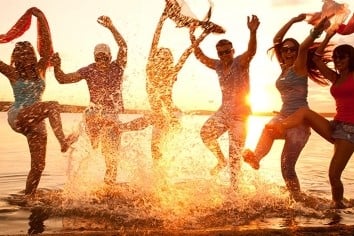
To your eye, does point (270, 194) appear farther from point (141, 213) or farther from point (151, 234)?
point (151, 234)

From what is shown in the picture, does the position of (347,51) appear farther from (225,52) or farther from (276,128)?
(225,52)

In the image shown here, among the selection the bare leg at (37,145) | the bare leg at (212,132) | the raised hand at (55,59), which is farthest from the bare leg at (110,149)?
the bare leg at (212,132)

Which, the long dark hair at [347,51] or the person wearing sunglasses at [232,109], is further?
the person wearing sunglasses at [232,109]

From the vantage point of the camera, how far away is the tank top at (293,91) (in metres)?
8.26

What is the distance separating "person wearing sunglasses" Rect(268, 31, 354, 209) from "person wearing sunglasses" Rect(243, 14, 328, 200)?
0.65 ft

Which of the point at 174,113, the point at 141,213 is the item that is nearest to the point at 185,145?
the point at 174,113

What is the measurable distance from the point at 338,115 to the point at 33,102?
5.31 m

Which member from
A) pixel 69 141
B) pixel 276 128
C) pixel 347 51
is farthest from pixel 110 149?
pixel 347 51

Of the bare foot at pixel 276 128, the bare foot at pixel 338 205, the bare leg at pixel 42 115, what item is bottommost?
the bare foot at pixel 338 205

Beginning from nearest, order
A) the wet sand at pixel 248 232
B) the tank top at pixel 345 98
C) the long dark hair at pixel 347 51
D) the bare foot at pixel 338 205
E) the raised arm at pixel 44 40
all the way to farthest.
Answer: the wet sand at pixel 248 232 → the tank top at pixel 345 98 → the long dark hair at pixel 347 51 → the bare foot at pixel 338 205 → the raised arm at pixel 44 40

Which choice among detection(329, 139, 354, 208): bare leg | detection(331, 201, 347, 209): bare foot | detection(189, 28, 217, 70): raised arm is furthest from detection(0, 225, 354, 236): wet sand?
detection(189, 28, 217, 70): raised arm

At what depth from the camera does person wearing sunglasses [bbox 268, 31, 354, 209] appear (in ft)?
25.2

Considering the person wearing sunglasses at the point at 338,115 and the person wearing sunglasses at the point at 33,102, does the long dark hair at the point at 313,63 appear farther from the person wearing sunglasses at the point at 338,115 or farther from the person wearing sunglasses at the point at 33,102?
the person wearing sunglasses at the point at 33,102

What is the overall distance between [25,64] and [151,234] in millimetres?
4415
